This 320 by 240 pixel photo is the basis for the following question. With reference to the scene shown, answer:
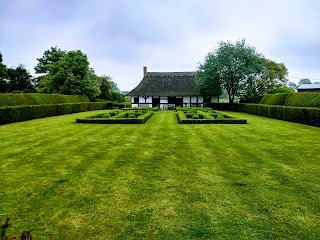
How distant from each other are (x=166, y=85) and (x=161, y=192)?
Answer: 4167 cm

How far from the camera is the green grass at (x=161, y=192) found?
11.4 ft

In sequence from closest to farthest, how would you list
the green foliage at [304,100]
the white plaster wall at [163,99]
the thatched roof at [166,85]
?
A: the green foliage at [304,100], the thatched roof at [166,85], the white plaster wall at [163,99]

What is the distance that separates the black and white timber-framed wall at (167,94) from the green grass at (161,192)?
35568 millimetres

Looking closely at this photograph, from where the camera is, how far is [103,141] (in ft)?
32.8

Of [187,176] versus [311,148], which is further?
[311,148]

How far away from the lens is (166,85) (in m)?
45.7

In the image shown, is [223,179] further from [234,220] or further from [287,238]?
[287,238]

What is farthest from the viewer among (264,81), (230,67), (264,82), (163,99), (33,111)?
(163,99)

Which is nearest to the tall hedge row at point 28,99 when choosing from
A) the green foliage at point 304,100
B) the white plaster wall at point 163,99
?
the white plaster wall at point 163,99

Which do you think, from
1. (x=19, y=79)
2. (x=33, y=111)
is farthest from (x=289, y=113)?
(x=19, y=79)

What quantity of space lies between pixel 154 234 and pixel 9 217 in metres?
2.25

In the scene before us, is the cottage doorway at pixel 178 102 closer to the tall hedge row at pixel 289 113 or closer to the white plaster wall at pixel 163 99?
the white plaster wall at pixel 163 99

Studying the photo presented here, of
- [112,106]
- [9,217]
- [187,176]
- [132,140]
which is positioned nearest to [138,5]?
[132,140]

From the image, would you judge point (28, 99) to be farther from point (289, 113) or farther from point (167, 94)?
point (167, 94)
